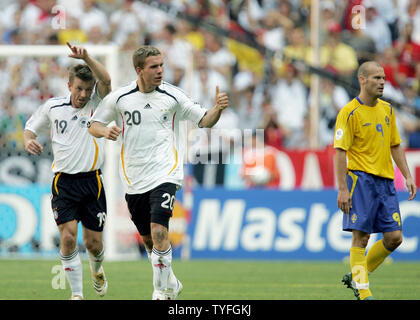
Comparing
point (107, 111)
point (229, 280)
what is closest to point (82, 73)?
point (107, 111)

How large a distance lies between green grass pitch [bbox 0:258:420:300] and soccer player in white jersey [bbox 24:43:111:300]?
87 cm

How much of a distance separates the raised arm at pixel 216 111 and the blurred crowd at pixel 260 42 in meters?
8.14

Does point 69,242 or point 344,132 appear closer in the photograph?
point 344,132

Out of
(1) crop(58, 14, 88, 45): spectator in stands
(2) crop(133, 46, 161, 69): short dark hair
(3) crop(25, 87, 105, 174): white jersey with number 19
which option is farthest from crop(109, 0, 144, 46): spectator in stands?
(2) crop(133, 46, 161, 69): short dark hair

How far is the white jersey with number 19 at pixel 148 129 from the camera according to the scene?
348 inches

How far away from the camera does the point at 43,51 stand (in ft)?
52.2

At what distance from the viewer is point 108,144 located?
16.0 metres

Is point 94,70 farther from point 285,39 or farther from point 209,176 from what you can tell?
point 285,39

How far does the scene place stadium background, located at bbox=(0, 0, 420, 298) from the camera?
15648 mm

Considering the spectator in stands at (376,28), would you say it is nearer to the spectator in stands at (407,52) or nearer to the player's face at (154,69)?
the spectator in stands at (407,52)

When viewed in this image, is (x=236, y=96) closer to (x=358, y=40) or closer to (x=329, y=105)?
(x=329, y=105)

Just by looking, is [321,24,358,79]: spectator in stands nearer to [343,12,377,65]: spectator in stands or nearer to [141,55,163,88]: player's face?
[343,12,377,65]: spectator in stands

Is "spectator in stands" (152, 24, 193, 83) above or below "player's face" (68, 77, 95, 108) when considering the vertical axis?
above

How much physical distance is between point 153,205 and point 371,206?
2.25 meters
